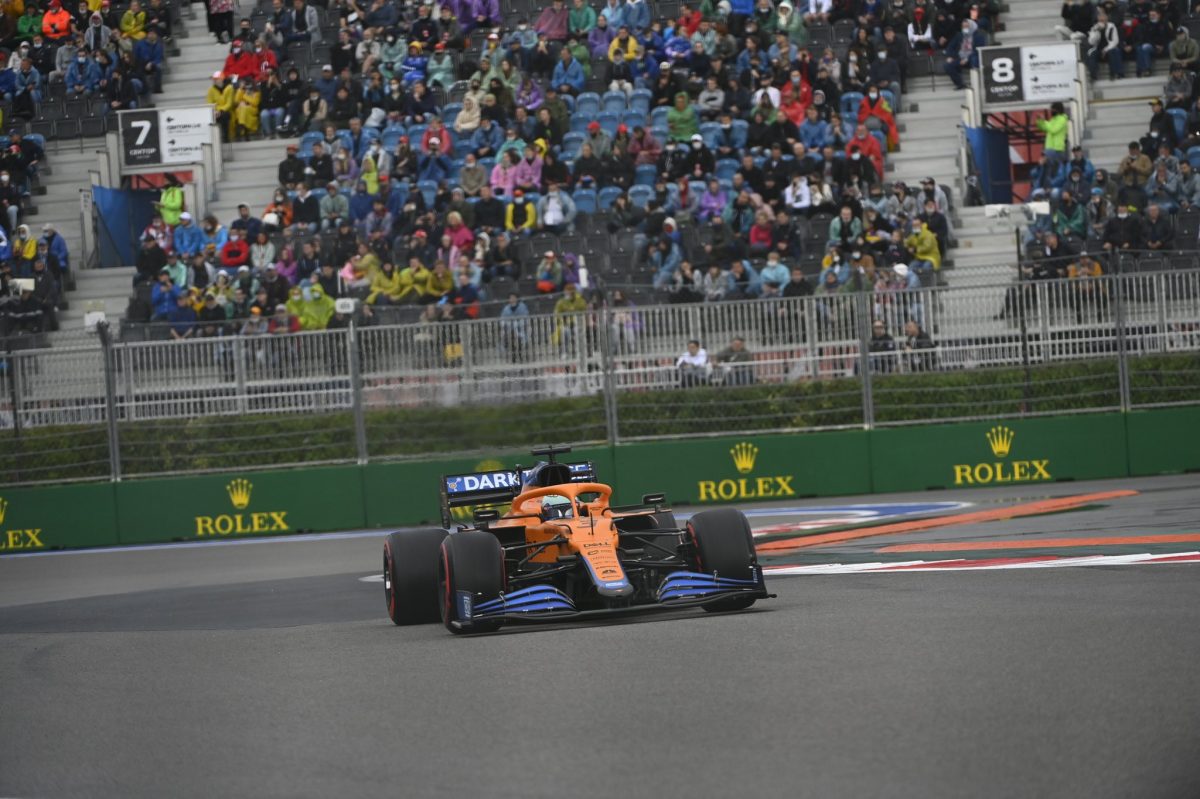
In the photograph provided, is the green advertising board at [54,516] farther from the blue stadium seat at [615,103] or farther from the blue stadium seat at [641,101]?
the blue stadium seat at [641,101]

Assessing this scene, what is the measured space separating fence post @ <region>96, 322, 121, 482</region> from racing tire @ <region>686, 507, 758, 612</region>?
13.0 meters

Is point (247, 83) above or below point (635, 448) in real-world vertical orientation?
above

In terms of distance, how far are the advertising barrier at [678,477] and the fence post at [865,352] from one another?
0.25m

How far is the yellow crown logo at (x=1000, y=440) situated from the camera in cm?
2130

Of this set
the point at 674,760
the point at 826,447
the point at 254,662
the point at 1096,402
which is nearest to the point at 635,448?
the point at 826,447

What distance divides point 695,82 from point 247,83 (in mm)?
9108

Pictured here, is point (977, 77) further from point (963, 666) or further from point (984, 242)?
point (963, 666)

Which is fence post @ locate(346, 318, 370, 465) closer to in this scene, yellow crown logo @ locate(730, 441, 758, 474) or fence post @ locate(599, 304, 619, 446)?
fence post @ locate(599, 304, 619, 446)

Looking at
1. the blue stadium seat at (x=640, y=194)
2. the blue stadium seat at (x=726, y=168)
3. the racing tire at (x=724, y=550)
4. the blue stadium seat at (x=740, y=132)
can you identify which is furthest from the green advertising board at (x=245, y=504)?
the racing tire at (x=724, y=550)

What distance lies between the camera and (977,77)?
91.8 ft

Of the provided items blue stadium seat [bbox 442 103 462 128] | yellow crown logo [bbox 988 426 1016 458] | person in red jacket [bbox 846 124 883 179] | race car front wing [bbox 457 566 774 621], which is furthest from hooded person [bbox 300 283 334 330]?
race car front wing [bbox 457 566 774 621]

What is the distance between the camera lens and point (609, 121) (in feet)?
91.3

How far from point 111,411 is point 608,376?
6553 mm

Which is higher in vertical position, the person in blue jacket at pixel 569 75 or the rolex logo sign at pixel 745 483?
the person in blue jacket at pixel 569 75
